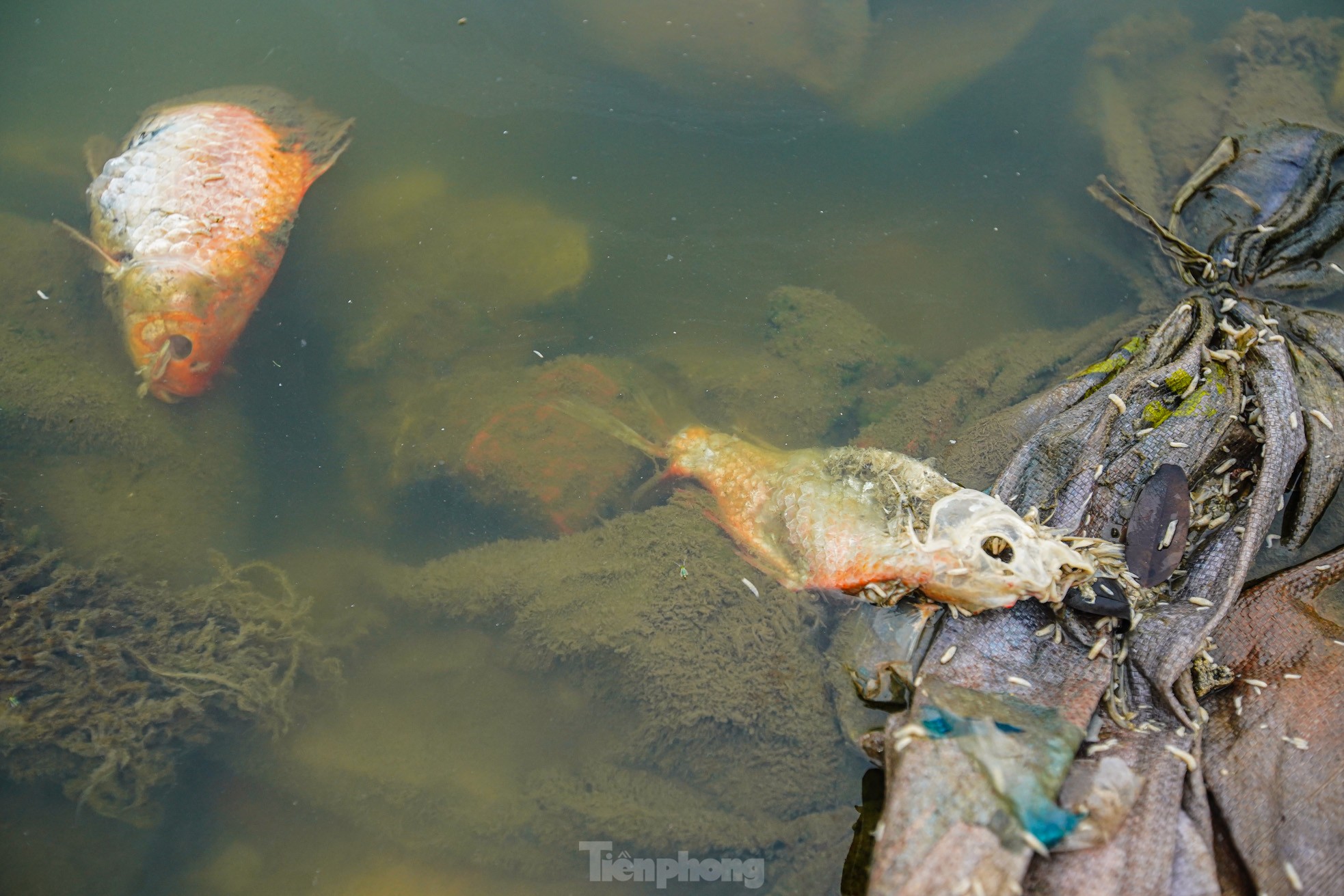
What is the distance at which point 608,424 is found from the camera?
11.7 ft

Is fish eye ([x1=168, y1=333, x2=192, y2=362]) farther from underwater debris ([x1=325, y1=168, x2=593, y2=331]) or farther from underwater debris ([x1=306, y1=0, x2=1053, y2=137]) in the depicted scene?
underwater debris ([x1=306, y1=0, x2=1053, y2=137])

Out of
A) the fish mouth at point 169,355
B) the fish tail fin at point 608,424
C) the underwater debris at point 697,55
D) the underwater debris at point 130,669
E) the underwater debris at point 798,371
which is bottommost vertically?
the underwater debris at point 130,669

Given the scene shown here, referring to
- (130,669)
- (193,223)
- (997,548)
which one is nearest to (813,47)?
(997,548)

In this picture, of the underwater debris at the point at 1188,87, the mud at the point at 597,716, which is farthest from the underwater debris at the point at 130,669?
the underwater debris at the point at 1188,87

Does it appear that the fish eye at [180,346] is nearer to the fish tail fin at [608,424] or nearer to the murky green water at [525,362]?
the murky green water at [525,362]

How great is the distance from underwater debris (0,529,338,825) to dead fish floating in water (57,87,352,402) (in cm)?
108

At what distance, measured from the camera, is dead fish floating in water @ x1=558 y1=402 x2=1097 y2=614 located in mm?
2254

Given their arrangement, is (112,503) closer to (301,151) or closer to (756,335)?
(301,151)

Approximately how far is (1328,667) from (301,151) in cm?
518

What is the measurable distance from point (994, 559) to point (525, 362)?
2.46m

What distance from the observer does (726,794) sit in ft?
8.85

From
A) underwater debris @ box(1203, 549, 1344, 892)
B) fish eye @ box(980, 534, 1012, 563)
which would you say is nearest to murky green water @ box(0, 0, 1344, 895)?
fish eye @ box(980, 534, 1012, 563)

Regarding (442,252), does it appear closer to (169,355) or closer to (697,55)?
(169,355)

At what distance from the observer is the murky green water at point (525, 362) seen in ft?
9.12
